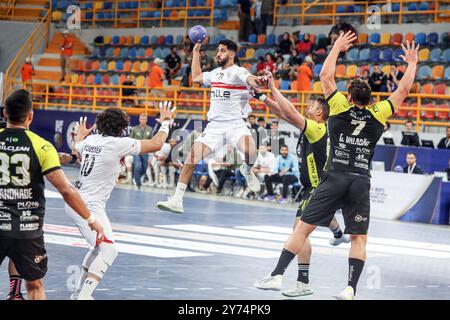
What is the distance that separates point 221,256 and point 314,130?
164 inches

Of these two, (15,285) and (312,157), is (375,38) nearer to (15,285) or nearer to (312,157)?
(312,157)

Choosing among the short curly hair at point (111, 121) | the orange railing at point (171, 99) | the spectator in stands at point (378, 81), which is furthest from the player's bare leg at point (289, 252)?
the spectator in stands at point (378, 81)

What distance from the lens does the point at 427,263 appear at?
14.8 m

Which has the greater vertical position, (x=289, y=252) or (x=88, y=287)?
(x=289, y=252)

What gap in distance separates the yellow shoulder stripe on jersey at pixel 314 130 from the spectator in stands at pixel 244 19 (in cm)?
2512

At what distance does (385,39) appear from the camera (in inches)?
1221

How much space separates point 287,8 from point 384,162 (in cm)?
1346

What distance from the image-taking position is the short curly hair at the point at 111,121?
9508 mm

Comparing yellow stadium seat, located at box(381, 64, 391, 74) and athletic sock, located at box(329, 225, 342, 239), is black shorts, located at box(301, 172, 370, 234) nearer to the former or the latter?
athletic sock, located at box(329, 225, 342, 239)

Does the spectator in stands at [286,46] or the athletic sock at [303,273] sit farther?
the spectator in stands at [286,46]

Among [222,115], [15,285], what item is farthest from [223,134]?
[15,285]

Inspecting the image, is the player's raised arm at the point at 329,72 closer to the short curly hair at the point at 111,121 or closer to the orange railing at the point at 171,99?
the short curly hair at the point at 111,121
